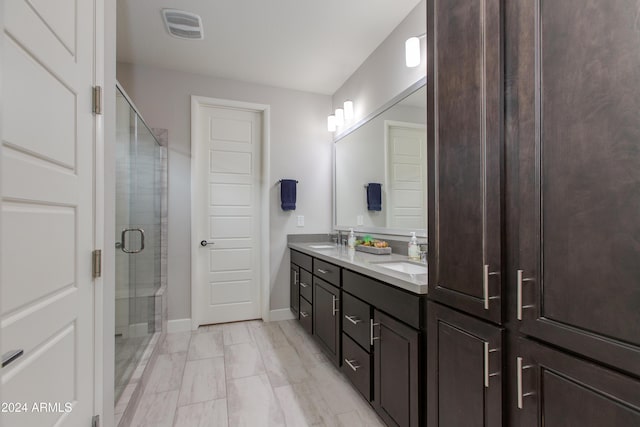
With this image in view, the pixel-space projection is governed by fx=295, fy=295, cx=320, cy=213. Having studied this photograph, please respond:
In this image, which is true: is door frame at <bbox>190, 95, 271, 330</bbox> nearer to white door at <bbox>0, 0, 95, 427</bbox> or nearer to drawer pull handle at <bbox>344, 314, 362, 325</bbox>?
drawer pull handle at <bbox>344, 314, 362, 325</bbox>

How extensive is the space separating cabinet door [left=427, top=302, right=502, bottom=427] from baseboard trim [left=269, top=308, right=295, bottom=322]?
2356 millimetres

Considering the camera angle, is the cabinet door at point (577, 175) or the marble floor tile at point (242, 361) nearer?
the cabinet door at point (577, 175)

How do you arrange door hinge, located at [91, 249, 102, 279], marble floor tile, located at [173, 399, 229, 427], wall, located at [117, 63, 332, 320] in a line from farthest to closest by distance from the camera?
wall, located at [117, 63, 332, 320] → marble floor tile, located at [173, 399, 229, 427] → door hinge, located at [91, 249, 102, 279]

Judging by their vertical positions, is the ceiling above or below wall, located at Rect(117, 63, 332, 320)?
above

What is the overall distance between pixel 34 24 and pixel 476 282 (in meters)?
1.61

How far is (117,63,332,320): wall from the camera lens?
120 inches

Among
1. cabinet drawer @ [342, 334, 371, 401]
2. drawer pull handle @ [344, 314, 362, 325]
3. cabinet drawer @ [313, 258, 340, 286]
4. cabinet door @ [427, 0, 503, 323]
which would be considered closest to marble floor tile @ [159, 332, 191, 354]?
cabinet drawer @ [313, 258, 340, 286]

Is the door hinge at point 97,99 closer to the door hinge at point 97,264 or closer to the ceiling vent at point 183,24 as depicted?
the door hinge at point 97,264

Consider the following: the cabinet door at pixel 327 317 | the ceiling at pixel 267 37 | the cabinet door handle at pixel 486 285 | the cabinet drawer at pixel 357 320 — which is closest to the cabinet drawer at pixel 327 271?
the cabinet door at pixel 327 317

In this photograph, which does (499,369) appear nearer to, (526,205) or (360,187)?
(526,205)

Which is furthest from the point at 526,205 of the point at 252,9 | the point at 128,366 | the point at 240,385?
the point at 128,366

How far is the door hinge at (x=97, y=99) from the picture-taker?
1.21m

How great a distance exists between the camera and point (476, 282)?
3.40 ft

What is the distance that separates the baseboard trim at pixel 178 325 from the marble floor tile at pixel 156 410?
1.14m
